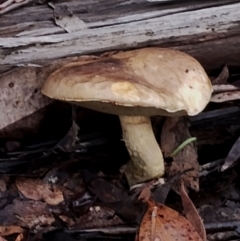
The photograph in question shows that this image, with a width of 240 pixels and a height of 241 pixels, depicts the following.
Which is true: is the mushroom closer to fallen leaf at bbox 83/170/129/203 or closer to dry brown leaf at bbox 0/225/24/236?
fallen leaf at bbox 83/170/129/203

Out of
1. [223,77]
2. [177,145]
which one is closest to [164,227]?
[177,145]

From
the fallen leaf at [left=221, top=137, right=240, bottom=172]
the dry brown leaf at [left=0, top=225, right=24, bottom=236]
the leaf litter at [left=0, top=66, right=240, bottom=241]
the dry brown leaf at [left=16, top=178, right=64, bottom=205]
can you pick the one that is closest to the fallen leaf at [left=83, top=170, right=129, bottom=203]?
the leaf litter at [left=0, top=66, right=240, bottom=241]

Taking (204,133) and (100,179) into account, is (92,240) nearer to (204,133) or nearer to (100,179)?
(100,179)

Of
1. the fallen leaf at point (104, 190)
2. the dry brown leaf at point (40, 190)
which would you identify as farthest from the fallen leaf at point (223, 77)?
the dry brown leaf at point (40, 190)

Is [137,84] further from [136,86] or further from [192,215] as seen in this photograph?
[192,215]

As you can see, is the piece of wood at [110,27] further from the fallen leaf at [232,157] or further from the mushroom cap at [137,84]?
the fallen leaf at [232,157]

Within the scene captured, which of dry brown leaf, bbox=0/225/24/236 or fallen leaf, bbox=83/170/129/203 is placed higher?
dry brown leaf, bbox=0/225/24/236
